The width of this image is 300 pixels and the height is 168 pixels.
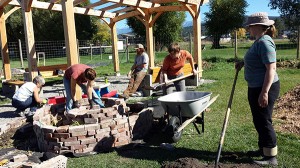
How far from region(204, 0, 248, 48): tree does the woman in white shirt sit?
2817 centimetres

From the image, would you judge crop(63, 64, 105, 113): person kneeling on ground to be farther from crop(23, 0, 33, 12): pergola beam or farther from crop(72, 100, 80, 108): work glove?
crop(23, 0, 33, 12): pergola beam

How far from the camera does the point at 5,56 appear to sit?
33.4 ft

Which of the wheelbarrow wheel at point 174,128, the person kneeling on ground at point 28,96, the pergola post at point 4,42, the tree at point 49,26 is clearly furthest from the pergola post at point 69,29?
the tree at point 49,26

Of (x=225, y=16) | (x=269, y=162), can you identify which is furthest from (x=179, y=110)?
(x=225, y=16)

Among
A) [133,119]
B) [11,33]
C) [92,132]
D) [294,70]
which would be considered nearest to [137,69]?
[133,119]

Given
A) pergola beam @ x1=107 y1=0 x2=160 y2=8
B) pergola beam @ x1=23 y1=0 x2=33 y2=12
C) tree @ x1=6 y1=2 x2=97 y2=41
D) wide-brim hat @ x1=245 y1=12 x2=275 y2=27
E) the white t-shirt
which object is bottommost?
the white t-shirt

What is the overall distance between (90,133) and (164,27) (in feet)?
83.2

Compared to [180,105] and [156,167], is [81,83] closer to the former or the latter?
[180,105]

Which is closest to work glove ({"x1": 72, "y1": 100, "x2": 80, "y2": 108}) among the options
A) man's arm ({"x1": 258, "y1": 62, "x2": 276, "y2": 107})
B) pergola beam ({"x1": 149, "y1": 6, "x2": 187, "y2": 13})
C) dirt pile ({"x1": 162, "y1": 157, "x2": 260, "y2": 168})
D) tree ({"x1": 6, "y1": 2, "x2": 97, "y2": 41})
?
dirt pile ({"x1": 162, "y1": 157, "x2": 260, "y2": 168})

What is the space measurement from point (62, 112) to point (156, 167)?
2516mm

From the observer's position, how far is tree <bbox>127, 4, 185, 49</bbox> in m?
28.2

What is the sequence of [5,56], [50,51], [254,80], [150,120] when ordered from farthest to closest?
1. [50,51]
2. [5,56]
3. [150,120]
4. [254,80]

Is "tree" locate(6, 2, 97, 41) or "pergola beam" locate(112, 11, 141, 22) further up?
"tree" locate(6, 2, 97, 41)

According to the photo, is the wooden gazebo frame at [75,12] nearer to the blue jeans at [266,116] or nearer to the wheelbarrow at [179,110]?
the wheelbarrow at [179,110]
